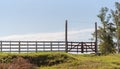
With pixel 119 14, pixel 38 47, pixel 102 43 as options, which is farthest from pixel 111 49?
pixel 38 47

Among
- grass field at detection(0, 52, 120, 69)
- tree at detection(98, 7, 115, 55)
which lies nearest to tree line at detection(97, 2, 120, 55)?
tree at detection(98, 7, 115, 55)

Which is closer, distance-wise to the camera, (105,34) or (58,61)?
(58,61)

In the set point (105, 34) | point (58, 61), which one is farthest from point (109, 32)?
point (58, 61)

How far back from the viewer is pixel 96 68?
27.4 meters

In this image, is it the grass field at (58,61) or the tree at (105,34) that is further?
the tree at (105,34)

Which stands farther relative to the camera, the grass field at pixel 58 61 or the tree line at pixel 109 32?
the tree line at pixel 109 32

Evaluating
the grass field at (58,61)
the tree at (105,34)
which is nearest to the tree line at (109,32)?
the tree at (105,34)

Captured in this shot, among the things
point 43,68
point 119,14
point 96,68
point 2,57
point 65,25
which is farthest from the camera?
point 119,14

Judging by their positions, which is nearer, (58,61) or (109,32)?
(58,61)

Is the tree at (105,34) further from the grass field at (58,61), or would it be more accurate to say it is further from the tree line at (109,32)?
the grass field at (58,61)

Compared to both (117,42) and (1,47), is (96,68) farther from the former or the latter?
(117,42)

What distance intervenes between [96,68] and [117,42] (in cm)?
3132

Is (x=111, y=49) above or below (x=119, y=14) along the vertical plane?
below

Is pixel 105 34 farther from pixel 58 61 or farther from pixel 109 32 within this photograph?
pixel 58 61
